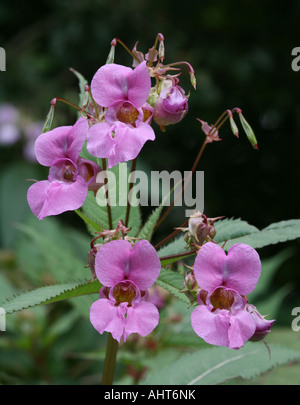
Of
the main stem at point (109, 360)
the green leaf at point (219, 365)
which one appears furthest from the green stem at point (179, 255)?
the green leaf at point (219, 365)

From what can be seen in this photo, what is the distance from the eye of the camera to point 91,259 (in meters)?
0.64

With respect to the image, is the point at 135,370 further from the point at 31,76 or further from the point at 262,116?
the point at 262,116

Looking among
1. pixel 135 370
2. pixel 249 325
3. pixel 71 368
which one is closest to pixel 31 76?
pixel 71 368

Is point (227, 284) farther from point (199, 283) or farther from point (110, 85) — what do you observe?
point (110, 85)

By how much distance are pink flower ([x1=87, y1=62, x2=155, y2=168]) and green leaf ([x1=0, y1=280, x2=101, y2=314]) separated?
17 cm

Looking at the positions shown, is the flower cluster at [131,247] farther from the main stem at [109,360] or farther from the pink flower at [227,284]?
the main stem at [109,360]

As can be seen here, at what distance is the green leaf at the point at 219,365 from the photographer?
0.87 metres

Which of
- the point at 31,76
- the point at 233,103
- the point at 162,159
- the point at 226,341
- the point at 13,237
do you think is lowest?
the point at 226,341

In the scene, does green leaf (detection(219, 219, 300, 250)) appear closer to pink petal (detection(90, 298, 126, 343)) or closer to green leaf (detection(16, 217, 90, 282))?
pink petal (detection(90, 298, 126, 343))

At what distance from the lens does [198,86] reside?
2445 millimetres

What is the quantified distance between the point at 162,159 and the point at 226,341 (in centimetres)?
199

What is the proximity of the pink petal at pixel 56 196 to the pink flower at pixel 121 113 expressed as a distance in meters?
0.05

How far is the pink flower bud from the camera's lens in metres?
0.67

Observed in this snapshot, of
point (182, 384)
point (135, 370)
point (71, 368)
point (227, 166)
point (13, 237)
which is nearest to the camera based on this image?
point (182, 384)
